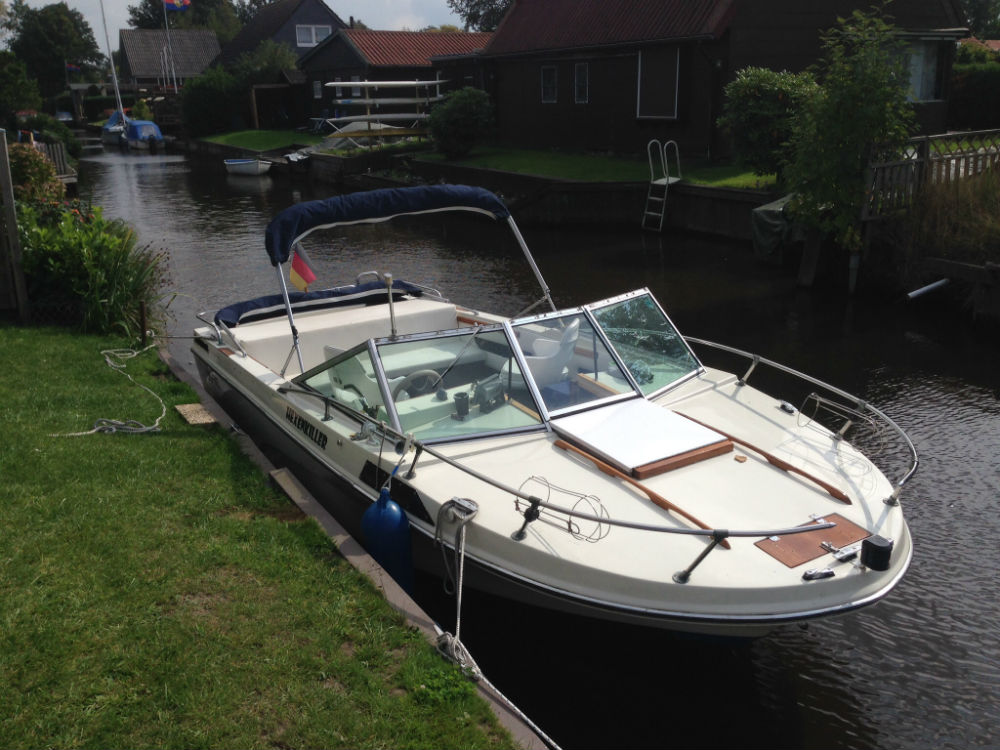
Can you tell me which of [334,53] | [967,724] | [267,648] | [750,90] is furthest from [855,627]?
[334,53]

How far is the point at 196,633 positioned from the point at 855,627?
4.35m

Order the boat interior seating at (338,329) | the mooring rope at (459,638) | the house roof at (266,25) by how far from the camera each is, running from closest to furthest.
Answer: the mooring rope at (459,638), the boat interior seating at (338,329), the house roof at (266,25)

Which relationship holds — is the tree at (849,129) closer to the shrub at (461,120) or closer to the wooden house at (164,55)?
the shrub at (461,120)

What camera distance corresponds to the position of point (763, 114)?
1708cm

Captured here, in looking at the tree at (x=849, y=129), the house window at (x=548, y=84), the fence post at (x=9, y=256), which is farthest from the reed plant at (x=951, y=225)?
the house window at (x=548, y=84)

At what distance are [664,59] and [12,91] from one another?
1087 inches

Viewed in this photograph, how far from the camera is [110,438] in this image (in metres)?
6.84

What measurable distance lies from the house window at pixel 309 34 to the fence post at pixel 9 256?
51549mm

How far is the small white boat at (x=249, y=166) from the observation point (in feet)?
107

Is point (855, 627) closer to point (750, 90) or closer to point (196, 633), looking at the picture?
point (196, 633)

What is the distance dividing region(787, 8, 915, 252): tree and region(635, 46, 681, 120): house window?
30.3 ft

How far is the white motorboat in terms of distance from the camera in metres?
4.59

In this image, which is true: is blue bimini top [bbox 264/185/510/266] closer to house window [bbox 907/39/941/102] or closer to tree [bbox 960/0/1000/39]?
house window [bbox 907/39/941/102]

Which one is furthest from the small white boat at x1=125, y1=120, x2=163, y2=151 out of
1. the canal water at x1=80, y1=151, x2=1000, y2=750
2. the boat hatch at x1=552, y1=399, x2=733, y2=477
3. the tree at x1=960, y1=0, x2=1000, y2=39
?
the tree at x1=960, y1=0, x2=1000, y2=39
